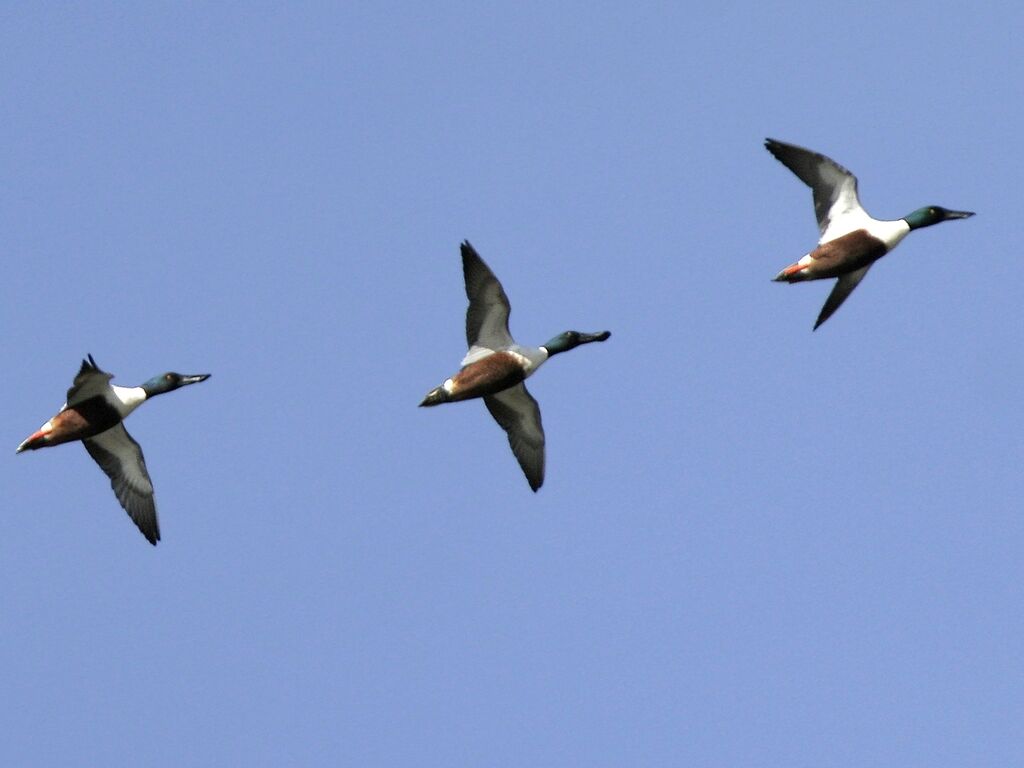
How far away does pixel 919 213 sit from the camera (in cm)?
3300

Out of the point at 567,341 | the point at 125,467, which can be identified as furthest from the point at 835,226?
the point at 125,467

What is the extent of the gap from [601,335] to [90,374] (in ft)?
21.4

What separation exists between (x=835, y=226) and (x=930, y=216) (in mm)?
1340

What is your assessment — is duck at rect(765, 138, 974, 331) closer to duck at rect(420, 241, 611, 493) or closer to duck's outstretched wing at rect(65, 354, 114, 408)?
duck at rect(420, 241, 611, 493)

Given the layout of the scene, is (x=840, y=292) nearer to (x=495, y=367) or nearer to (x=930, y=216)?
(x=930, y=216)

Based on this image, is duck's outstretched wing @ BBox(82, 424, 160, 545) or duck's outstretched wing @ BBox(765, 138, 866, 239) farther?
duck's outstretched wing @ BBox(82, 424, 160, 545)

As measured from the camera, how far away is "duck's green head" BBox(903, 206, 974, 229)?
1296 inches

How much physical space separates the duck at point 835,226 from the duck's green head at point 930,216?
0.35 ft

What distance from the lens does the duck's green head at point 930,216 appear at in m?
32.9

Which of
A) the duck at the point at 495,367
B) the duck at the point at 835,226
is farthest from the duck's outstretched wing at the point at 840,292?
the duck at the point at 495,367

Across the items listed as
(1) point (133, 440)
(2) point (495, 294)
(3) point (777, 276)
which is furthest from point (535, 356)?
(1) point (133, 440)

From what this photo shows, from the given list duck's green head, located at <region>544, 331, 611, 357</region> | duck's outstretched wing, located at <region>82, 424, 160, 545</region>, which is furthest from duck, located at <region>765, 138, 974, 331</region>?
duck's outstretched wing, located at <region>82, 424, 160, 545</region>

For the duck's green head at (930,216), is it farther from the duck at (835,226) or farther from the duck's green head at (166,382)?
the duck's green head at (166,382)

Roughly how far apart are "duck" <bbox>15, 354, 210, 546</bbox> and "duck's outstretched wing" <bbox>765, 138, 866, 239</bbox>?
779cm
